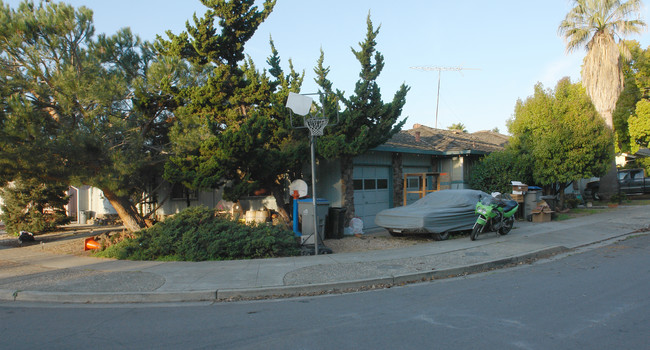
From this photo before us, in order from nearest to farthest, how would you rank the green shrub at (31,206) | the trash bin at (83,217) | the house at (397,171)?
the house at (397,171) < the green shrub at (31,206) < the trash bin at (83,217)

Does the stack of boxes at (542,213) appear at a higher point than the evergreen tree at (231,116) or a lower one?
lower

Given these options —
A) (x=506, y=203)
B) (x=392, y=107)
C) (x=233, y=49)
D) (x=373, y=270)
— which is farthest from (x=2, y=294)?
(x=506, y=203)

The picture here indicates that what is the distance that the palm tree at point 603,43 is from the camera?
70.9 feet

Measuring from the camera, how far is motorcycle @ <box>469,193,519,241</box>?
1197cm

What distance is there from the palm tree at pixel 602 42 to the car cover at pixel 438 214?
13.0 metres

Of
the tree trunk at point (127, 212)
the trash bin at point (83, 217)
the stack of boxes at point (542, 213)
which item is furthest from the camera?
the trash bin at point (83, 217)

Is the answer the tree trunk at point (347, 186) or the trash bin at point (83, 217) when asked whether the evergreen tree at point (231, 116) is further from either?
the trash bin at point (83, 217)

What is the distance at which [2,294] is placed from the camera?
7.48 metres

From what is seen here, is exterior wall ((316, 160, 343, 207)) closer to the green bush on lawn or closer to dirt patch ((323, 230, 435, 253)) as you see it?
dirt patch ((323, 230, 435, 253))

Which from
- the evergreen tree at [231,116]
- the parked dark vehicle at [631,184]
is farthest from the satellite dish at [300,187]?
the parked dark vehicle at [631,184]

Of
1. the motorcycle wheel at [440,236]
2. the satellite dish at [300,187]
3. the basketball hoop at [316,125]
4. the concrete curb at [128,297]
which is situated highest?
the basketball hoop at [316,125]

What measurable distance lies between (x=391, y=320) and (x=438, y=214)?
7.07 meters

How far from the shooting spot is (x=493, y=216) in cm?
1217

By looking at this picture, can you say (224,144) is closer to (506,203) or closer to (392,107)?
(392,107)
